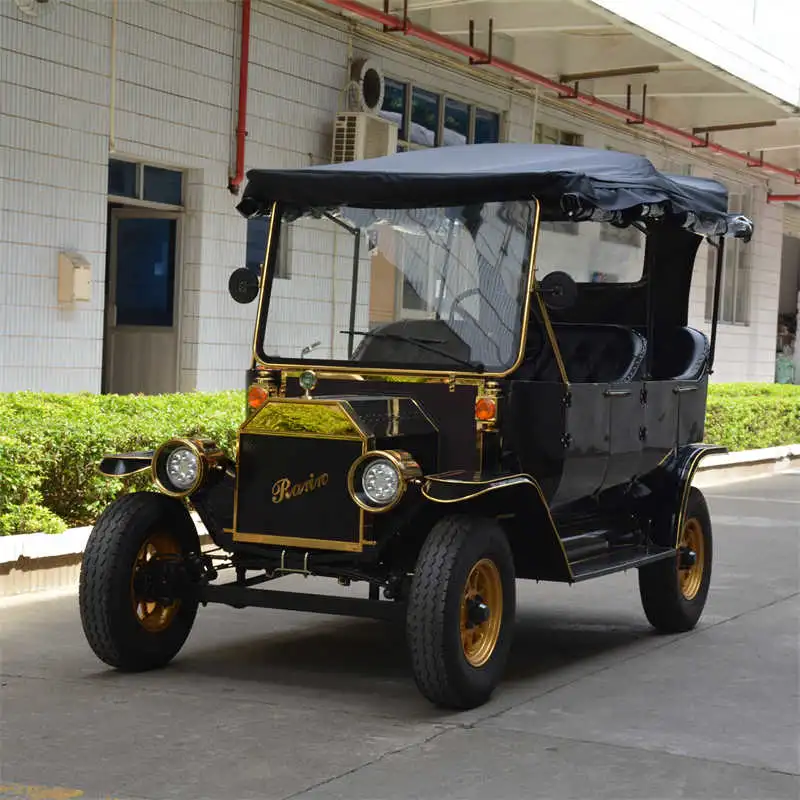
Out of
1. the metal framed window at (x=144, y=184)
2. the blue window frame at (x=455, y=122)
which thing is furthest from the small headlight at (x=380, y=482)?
the blue window frame at (x=455, y=122)

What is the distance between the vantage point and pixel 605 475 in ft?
26.7

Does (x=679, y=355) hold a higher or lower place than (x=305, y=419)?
higher

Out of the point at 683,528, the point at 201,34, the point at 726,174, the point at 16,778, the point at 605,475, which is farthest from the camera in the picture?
the point at 726,174

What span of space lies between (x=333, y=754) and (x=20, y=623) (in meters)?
3.15

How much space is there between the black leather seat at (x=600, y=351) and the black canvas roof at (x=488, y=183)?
88 centimetres

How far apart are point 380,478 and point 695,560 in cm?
298

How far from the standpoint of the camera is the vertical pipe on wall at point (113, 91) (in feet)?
46.8

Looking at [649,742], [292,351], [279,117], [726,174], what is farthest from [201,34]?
[726,174]

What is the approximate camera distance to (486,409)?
7195mm

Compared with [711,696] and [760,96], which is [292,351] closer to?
[711,696]

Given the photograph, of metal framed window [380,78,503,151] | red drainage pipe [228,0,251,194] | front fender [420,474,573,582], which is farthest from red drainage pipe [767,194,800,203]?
front fender [420,474,573,582]

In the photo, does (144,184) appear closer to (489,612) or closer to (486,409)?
(486,409)

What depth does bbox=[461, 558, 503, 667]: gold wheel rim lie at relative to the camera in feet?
22.1


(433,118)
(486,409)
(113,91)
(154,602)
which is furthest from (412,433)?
(433,118)
